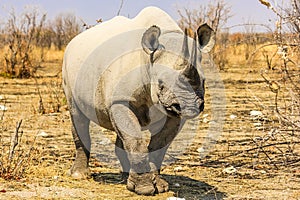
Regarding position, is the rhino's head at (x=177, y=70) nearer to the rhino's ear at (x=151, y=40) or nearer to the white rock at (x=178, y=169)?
the rhino's ear at (x=151, y=40)

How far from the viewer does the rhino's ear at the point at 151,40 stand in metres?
4.17

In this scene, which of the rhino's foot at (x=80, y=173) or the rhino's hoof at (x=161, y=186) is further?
the rhino's foot at (x=80, y=173)

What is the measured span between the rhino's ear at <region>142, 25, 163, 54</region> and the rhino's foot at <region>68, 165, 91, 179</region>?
1.77 metres

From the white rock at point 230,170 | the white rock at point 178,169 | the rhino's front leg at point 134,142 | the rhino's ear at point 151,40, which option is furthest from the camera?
the white rock at point 178,169

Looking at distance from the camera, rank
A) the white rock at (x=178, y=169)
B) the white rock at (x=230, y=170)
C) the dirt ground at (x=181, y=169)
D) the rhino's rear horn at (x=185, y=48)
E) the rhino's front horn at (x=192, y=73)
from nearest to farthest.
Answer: the rhino's front horn at (x=192, y=73), the rhino's rear horn at (x=185, y=48), the dirt ground at (x=181, y=169), the white rock at (x=230, y=170), the white rock at (x=178, y=169)

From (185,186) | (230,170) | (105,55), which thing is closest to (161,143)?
(185,186)

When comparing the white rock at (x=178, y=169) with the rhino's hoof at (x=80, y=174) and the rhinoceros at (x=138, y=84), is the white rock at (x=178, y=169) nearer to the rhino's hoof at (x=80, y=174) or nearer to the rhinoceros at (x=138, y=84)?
the rhinoceros at (x=138, y=84)

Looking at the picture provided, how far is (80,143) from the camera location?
5582 mm

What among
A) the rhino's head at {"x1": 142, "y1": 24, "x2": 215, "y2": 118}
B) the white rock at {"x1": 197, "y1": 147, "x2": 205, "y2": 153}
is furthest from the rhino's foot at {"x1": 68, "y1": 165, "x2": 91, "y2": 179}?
the white rock at {"x1": 197, "y1": 147, "x2": 205, "y2": 153}

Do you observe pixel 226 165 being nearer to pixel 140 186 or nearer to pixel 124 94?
pixel 140 186

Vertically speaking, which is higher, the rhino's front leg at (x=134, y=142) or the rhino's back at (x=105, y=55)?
the rhino's back at (x=105, y=55)

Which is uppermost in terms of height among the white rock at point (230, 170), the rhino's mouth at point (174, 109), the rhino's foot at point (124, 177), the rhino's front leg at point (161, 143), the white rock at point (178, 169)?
the rhino's mouth at point (174, 109)

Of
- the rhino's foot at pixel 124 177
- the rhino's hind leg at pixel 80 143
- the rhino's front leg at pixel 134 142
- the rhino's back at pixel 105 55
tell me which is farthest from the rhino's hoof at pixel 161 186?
the rhino's hind leg at pixel 80 143

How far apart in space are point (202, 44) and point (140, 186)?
1.32m
